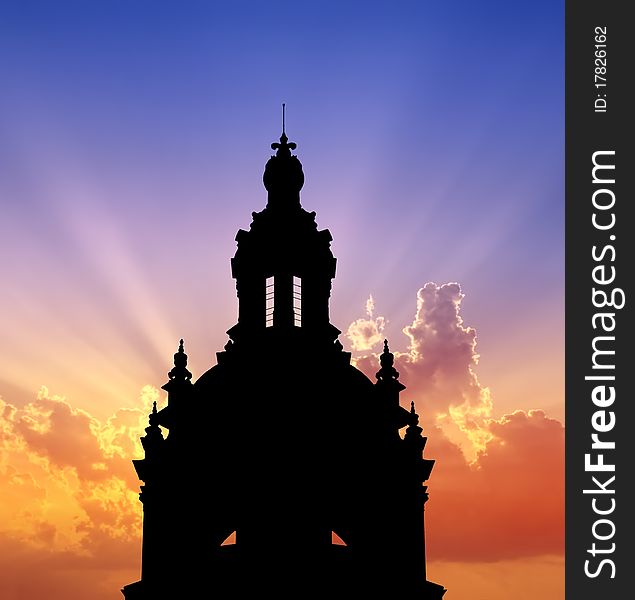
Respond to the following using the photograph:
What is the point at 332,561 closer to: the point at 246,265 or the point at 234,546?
the point at 234,546

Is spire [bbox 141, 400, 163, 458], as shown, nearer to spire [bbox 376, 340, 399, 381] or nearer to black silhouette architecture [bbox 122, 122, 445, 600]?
black silhouette architecture [bbox 122, 122, 445, 600]

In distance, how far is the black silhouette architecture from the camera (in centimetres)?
2934

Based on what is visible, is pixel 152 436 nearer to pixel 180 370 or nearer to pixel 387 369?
pixel 180 370

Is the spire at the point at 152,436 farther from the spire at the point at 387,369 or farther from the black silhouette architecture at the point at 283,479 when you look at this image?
the spire at the point at 387,369

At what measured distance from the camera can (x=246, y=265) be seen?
3331 centimetres

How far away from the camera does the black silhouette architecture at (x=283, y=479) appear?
96.3 ft

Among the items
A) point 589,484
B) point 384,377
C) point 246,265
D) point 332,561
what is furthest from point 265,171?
point 589,484

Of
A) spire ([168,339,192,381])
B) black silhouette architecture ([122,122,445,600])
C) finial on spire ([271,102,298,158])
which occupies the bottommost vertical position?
black silhouette architecture ([122,122,445,600])

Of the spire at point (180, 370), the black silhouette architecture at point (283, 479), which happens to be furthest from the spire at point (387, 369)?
the spire at point (180, 370)

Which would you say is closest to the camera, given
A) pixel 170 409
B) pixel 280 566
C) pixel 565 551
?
pixel 565 551

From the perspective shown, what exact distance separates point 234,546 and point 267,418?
17.3ft

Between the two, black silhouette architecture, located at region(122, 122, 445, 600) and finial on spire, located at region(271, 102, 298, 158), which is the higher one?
finial on spire, located at region(271, 102, 298, 158)

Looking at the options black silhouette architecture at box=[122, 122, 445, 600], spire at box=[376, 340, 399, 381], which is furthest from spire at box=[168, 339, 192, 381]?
spire at box=[376, 340, 399, 381]

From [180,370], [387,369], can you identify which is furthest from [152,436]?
[387,369]
